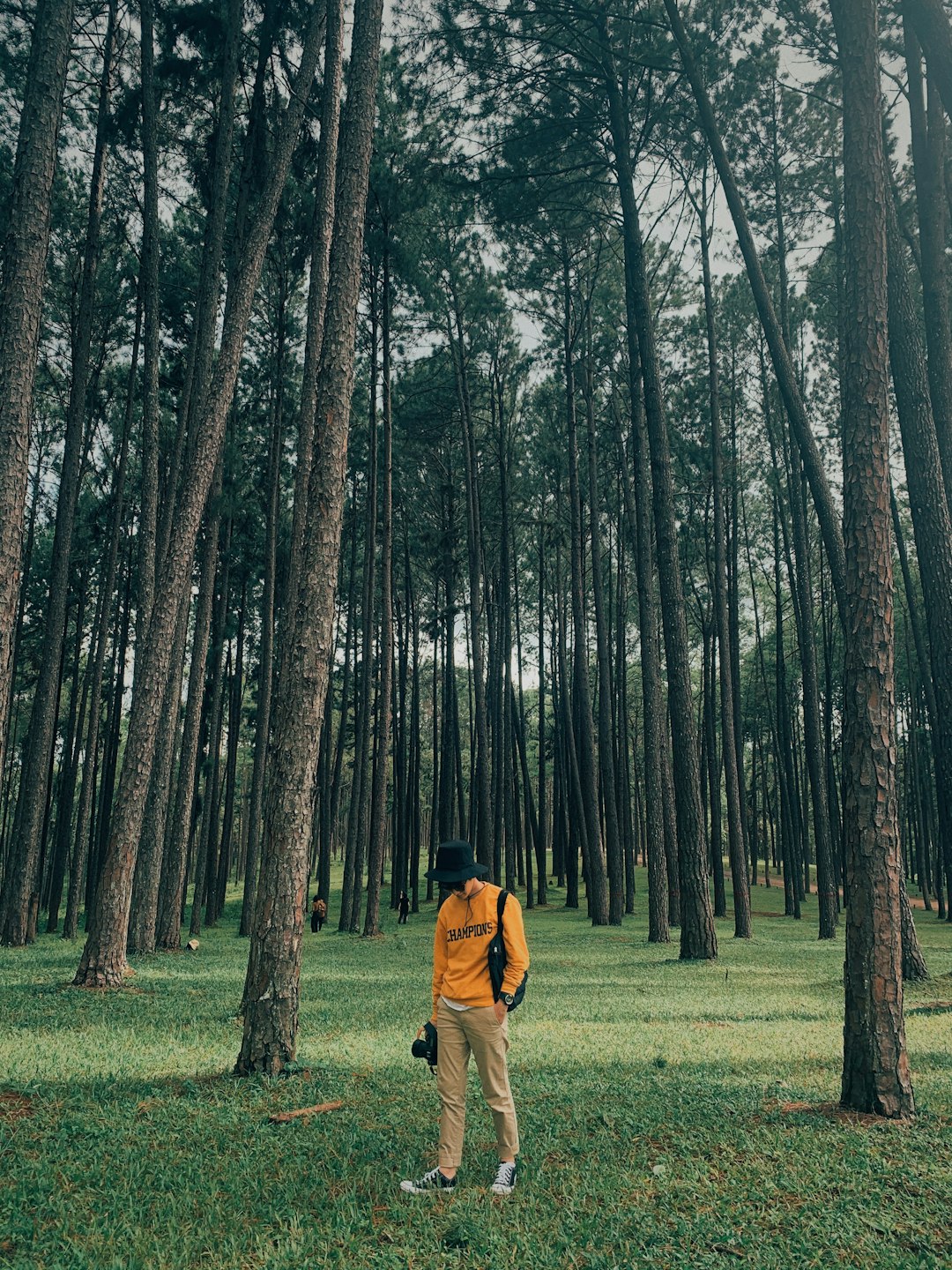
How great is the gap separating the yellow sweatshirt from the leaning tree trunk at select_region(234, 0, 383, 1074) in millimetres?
2072

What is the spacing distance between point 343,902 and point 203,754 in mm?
7324

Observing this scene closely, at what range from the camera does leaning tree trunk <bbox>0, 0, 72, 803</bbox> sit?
6.44 meters

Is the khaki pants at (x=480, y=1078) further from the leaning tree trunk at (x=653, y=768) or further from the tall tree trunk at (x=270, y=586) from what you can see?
the tall tree trunk at (x=270, y=586)

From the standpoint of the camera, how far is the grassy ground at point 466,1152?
140 inches

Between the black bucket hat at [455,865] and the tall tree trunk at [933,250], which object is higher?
the tall tree trunk at [933,250]

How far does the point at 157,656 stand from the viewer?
10664mm

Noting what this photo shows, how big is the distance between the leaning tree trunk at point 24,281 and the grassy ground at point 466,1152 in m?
3.13

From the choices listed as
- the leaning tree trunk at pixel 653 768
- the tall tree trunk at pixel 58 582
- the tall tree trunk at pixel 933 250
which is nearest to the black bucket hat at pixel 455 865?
the tall tree trunk at pixel 933 250

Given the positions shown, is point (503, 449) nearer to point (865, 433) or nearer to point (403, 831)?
point (403, 831)

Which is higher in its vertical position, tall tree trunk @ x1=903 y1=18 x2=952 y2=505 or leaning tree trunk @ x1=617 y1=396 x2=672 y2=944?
tall tree trunk @ x1=903 y1=18 x2=952 y2=505

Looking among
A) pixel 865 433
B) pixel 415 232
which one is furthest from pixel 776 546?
pixel 865 433

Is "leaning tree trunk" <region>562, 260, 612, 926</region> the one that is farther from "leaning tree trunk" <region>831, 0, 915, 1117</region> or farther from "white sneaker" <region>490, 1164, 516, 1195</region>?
"white sneaker" <region>490, 1164, 516, 1195</region>

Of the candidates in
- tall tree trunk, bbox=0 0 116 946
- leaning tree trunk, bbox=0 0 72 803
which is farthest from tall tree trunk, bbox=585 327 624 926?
leaning tree trunk, bbox=0 0 72 803

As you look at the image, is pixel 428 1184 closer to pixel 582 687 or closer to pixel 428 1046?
pixel 428 1046
